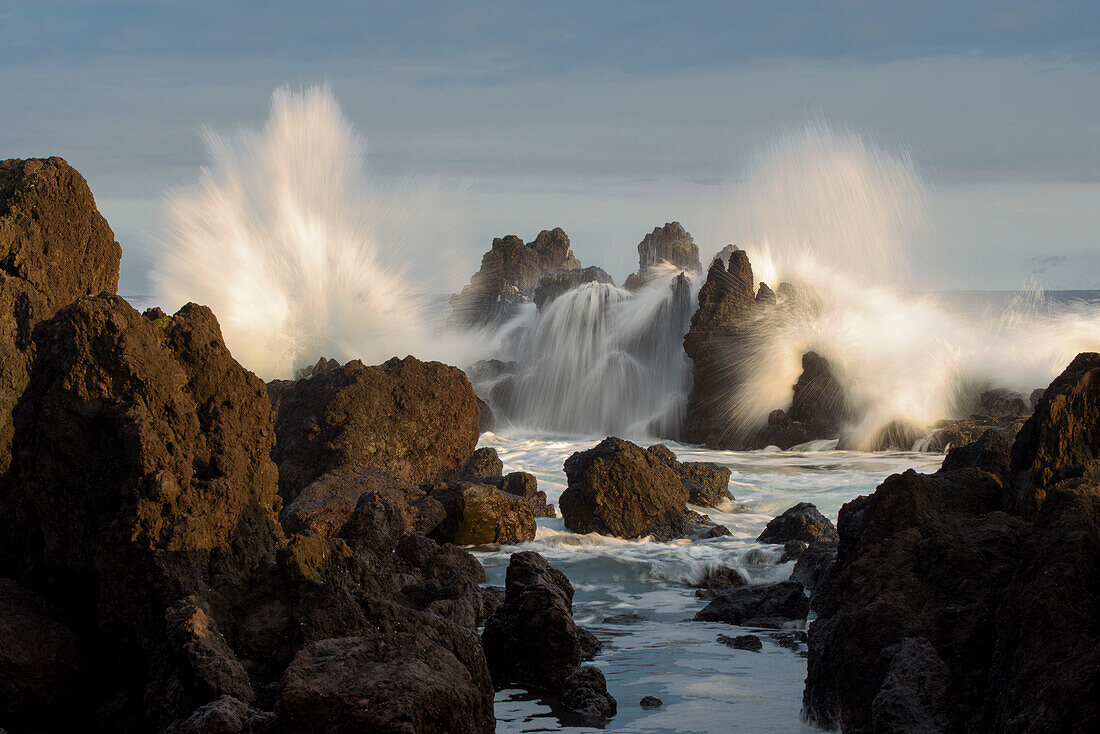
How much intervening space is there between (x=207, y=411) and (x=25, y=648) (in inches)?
75.3

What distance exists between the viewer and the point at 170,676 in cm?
506

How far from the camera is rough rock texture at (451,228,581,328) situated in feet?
147

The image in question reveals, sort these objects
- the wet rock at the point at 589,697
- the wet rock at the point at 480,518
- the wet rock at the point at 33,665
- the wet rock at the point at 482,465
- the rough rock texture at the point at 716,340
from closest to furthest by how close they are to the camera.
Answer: the wet rock at the point at 33,665 < the wet rock at the point at 589,697 < the wet rock at the point at 480,518 < the wet rock at the point at 482,465 < the rough rock texture at the point at 716,340

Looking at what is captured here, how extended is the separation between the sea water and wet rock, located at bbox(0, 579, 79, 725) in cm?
233

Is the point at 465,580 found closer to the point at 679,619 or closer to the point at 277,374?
the point at 679,619

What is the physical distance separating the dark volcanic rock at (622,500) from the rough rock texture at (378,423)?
2618 mm

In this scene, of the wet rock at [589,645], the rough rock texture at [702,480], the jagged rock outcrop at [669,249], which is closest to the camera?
the wet rock at [589,645]

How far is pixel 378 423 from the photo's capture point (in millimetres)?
14844

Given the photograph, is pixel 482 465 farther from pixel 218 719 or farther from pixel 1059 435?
pixel 218 719

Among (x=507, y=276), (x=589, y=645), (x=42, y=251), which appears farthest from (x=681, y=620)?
(x=507, y=276)

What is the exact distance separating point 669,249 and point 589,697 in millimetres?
43358

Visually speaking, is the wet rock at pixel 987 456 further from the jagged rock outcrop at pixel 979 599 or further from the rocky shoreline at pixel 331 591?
the jagged rock outcrop at pixel 979 599

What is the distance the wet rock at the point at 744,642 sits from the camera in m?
7.59

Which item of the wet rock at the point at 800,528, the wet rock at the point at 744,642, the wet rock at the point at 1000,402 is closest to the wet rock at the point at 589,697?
the wet rock at the point at 744,642
